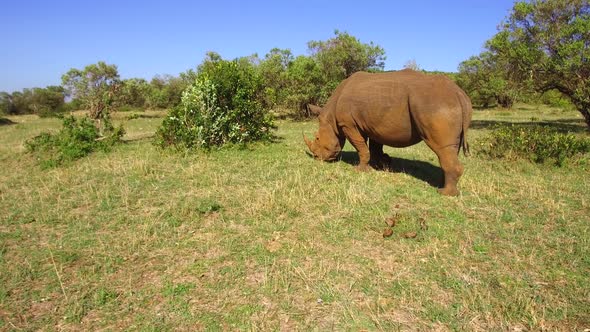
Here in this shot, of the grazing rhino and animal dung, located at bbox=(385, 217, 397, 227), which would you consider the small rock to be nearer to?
animal dung, located at bbox=(385, 217, 397, 227)

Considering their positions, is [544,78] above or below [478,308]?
above

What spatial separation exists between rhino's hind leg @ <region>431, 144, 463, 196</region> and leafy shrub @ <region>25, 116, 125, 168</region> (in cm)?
974

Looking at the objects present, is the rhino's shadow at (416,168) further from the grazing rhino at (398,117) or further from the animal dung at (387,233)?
the animal dung at (387,233)

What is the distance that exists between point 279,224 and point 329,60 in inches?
785

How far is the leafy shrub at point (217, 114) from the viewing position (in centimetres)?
1146

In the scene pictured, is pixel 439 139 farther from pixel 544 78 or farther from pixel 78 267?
pixel 544 78

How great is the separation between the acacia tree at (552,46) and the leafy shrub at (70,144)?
55.4 feet

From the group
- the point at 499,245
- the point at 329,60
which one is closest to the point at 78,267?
the point at 499,245

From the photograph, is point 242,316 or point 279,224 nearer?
point 242,316

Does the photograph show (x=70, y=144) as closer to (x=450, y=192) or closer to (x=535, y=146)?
(x=450, y=192)

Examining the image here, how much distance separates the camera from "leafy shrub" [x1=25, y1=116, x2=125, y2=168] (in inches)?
434

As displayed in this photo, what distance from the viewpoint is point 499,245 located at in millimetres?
5344

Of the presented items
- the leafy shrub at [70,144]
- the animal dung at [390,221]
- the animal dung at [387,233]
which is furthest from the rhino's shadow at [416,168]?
the leafy shrub at [70,144]

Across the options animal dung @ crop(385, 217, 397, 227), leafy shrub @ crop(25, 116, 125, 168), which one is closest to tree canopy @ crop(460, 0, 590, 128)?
animal dung @ crop(385, 217, 397, 227)
